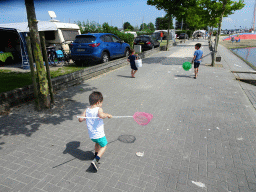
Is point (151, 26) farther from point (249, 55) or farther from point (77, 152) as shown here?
point (77, 152)

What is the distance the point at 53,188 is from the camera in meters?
2.69

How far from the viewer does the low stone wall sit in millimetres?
5133

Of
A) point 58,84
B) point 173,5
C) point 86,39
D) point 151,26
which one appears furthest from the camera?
point 151,26

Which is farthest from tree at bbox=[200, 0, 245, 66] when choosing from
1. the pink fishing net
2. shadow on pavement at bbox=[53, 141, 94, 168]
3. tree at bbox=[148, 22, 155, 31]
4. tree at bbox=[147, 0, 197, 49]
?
tree at bbox=[148, 22, 155, 31]

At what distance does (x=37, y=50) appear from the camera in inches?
192

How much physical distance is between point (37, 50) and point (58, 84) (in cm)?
220

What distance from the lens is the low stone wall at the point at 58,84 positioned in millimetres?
5133

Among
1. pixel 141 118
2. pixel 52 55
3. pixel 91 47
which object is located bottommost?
pixel 141 118

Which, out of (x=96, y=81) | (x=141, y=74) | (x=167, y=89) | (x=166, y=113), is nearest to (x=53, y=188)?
(x=166, y=113)

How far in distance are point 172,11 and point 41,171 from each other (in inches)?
789

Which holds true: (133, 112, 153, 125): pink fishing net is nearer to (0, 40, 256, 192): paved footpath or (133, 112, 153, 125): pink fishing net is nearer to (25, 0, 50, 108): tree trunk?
(0, 40, 256, 192): paved footpath

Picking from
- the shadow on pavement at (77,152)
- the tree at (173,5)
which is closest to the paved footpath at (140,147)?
the shadow on pavement at (77,152)

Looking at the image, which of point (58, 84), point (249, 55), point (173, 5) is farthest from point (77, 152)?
point (249, 55)

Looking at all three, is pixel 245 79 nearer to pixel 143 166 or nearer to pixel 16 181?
pixel 143 166
